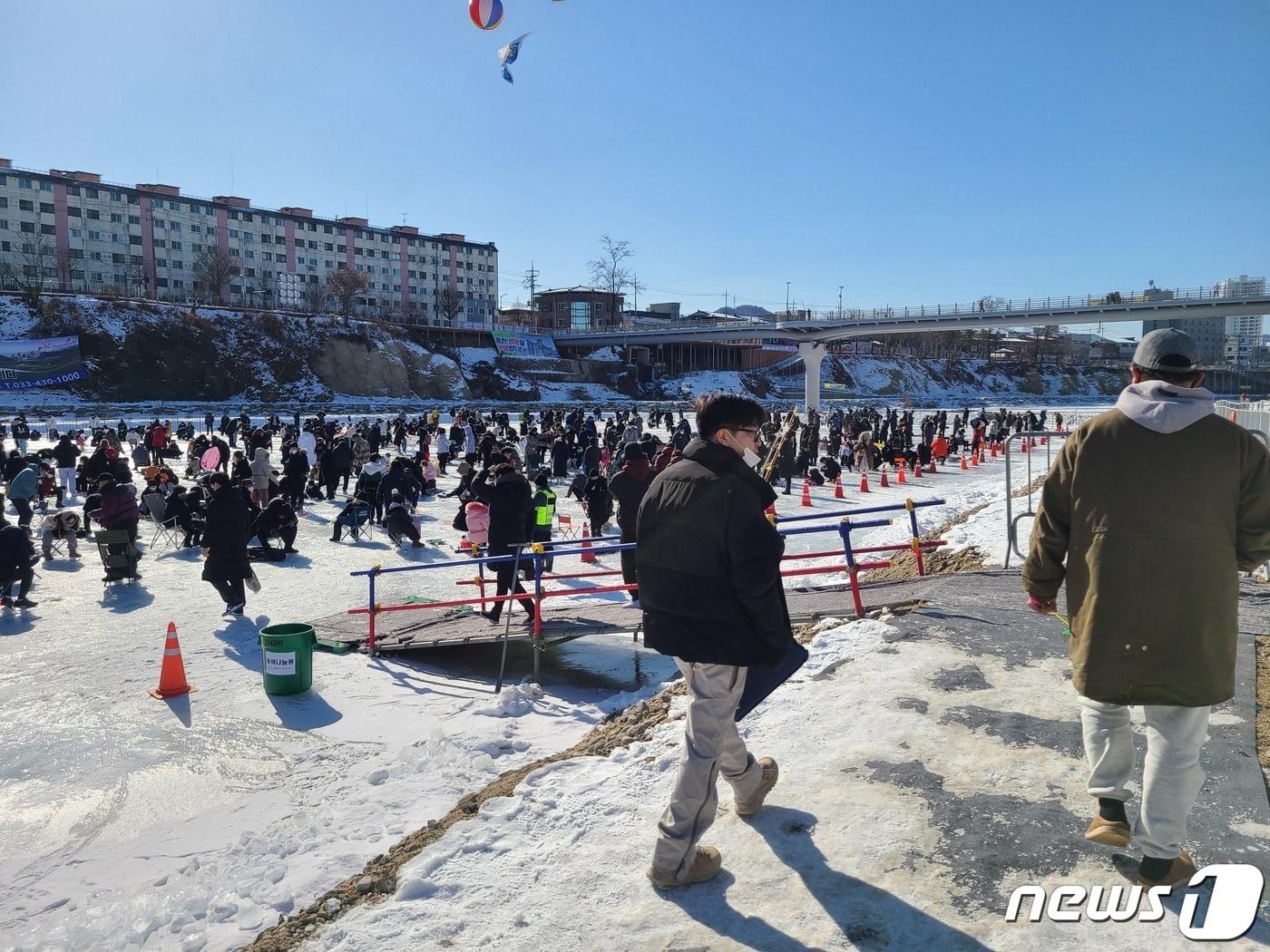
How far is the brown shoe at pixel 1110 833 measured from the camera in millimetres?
2965

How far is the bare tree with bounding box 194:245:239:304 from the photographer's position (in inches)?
3137

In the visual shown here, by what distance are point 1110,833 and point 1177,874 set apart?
222mm

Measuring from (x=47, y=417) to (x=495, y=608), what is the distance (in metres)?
42.3

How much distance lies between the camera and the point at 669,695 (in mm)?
5617

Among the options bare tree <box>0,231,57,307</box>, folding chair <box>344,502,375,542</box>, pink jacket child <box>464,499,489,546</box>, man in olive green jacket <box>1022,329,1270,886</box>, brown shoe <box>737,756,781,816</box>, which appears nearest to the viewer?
man in olive green jacket <box>1022,329,1270,886</box>

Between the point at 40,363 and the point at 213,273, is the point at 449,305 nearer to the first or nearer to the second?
the point at 213,273

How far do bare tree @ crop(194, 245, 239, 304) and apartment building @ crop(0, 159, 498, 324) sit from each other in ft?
1.40

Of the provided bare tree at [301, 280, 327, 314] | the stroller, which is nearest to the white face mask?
the stroller

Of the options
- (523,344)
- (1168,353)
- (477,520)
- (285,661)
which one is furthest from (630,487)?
(523,344)

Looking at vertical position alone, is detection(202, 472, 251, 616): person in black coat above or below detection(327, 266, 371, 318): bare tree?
below

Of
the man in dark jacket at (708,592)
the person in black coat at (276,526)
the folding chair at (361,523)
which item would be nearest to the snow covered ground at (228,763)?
the man in dark jacket at (708,592)

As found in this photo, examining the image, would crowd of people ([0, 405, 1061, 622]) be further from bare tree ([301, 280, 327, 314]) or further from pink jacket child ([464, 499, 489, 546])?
bare tree ([301, 280, 327, 314])

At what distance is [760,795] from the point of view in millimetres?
3490

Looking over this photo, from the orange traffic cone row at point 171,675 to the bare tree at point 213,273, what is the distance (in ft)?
261
